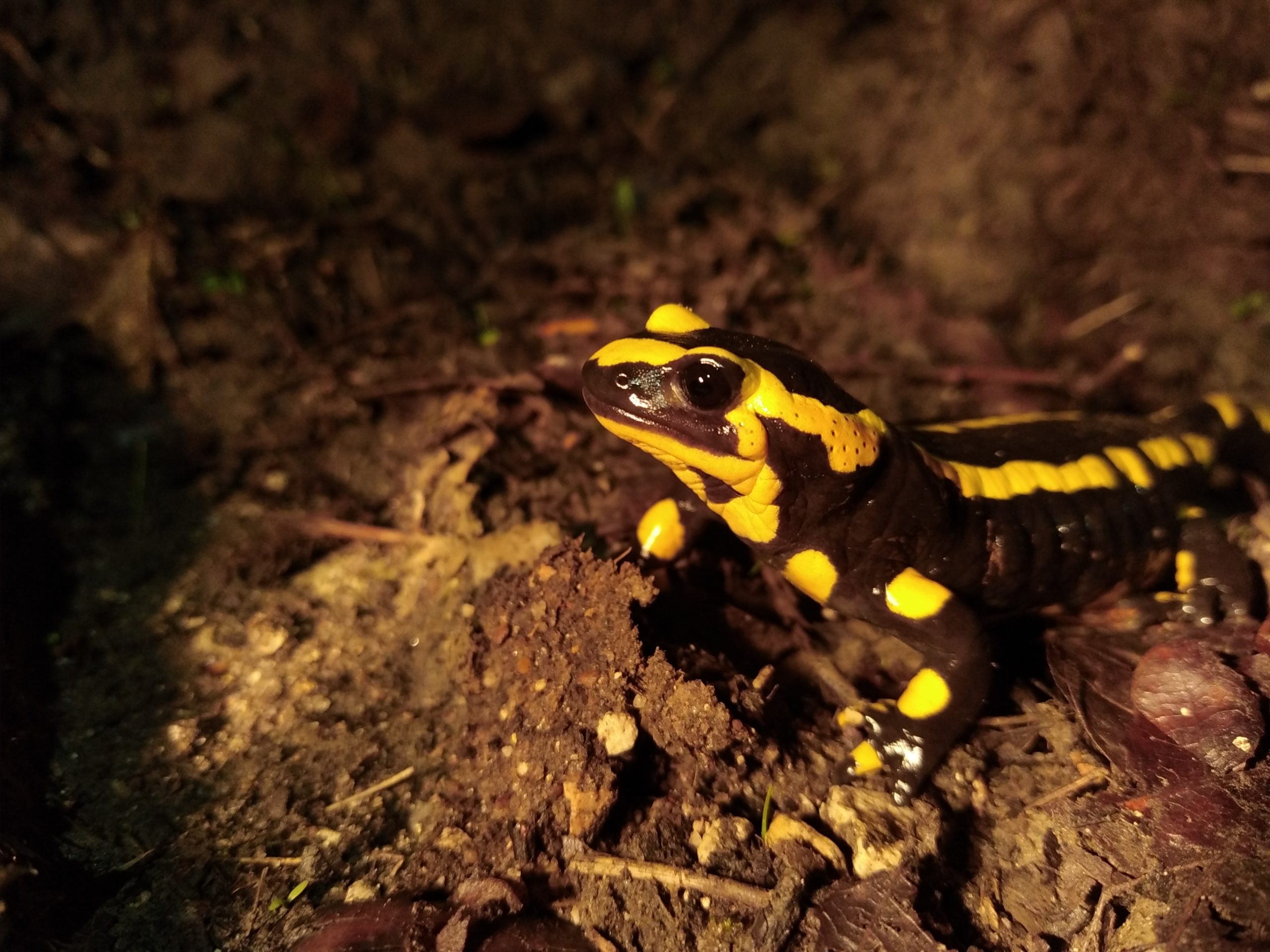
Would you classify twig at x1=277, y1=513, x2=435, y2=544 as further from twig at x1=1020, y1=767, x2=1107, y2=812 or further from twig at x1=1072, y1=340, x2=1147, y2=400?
twig at x1=1072, y1=340, x2=1147, y2=400

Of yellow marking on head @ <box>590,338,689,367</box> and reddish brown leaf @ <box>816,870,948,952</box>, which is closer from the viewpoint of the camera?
reddish brown leaf @ <box>816,870,948,952</box>

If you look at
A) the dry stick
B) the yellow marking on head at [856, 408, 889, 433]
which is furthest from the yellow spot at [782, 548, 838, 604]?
the dry stick

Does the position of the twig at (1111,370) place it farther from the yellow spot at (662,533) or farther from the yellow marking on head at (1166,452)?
the yellow spot at (662,533)

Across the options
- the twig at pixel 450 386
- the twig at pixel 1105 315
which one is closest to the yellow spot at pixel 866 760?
the twig at pixel 450 386

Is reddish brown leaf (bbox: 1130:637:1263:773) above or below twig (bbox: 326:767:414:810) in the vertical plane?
below

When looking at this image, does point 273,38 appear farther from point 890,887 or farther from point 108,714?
point 890,887

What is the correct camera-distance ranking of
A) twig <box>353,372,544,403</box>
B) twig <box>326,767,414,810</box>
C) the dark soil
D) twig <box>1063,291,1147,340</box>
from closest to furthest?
the dark soil, twig <box>326,767,414,810</box>, twig <box>353,372,544,403</box>, twig <box>1063,291,1147,340</box>

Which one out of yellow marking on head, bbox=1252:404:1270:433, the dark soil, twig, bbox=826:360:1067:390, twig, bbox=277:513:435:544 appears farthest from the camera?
twig, bbox=826:360:1067:390

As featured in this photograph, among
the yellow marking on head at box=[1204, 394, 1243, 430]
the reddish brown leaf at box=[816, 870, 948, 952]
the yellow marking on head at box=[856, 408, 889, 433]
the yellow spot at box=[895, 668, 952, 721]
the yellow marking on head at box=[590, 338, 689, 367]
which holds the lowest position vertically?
the yellow marking on head at box=[1204, 394, 1243, 430]

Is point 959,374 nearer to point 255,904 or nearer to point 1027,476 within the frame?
point 1027,476
